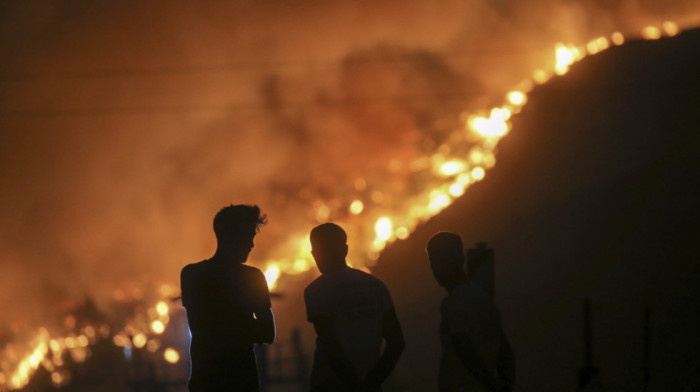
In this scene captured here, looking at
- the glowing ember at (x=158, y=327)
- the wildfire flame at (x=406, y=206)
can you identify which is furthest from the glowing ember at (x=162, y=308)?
the glowing ember at (x=158, y=327)

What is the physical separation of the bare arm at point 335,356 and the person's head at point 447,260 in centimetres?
87

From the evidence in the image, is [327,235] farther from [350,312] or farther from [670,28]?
[670,28]

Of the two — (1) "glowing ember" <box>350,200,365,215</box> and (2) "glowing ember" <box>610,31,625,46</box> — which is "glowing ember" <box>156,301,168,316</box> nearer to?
(1) "glowing ember" <box>350,200,365,215</box>

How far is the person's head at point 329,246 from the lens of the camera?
6824 mm

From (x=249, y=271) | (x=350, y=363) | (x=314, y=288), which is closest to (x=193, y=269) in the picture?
(x=249, y=271)

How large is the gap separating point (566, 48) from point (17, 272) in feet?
89.0

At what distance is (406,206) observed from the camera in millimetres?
43469

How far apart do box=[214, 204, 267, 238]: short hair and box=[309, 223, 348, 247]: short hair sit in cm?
42

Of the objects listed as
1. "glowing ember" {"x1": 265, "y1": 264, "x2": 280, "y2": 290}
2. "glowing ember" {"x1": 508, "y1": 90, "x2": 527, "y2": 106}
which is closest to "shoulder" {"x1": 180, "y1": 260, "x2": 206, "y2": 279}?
"glowing ember" {"x1": 265, "y1": 264, "x2": 280, "y2": 290}

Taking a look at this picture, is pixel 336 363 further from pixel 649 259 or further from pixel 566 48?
pixel 566 48

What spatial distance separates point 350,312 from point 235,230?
905 mm

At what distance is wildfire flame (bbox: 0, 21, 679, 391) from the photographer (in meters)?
41.2

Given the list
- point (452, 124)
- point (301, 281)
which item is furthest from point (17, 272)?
point (452, 124)

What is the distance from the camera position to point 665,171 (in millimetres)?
40188
